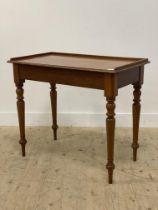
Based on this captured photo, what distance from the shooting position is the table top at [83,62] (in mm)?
2012

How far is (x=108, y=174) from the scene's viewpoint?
218 centimetres

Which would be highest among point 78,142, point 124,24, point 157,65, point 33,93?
point 124,24

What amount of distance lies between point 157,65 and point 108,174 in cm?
129

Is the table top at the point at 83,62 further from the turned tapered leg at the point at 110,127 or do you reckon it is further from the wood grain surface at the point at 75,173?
the wood grain surface at the point at 75,173

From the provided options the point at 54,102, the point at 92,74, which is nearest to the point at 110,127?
the point at 92,74

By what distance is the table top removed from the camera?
79.2 inches

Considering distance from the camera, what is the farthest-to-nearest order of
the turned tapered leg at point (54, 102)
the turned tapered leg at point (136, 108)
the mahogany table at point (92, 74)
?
the turned tapered leg at point (54, 102), the turned tapered leg at point (136, 108), the mahogany table at point (92, 74)

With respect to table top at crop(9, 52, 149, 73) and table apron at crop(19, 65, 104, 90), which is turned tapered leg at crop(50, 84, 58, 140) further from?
table apron at crop(19, 65, 104, 90)

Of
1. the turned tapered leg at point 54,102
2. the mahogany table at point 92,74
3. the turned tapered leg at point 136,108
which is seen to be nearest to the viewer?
the mahogany table at point 92,74

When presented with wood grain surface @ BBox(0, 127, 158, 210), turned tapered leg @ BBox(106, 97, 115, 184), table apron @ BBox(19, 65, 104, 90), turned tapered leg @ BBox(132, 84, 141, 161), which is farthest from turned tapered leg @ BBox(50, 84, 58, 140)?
turned tapered leg @ BBox(106, 97, 115, 184)

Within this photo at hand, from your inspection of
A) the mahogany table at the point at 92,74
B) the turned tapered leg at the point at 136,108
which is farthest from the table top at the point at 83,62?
the turned tapered leg at the point at 136,108

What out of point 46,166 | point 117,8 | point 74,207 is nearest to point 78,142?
point 46,166

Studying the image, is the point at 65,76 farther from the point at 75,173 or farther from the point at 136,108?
the point at 75,173

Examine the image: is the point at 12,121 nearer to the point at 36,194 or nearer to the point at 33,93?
the point at 33,93
